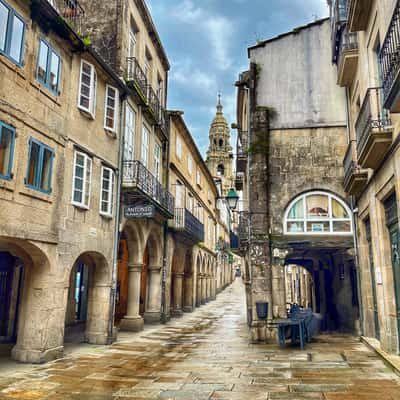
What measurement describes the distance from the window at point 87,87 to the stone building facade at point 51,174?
0.03 m

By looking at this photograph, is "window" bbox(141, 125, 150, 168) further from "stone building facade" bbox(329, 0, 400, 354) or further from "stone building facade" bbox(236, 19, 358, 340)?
"stone building facade" bbox(329, 0, 400, 354)

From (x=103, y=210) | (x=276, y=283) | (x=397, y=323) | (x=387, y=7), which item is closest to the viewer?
(x=387, y=7)

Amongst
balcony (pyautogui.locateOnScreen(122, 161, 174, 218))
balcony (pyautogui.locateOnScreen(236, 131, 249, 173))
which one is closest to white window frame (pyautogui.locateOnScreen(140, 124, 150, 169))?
balcony (pyautogui.locateOnScreen(122, 161, 174, 218))

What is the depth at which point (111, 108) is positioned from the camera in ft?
46.0

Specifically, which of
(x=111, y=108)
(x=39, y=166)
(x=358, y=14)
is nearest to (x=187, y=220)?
(x=111, y=108)

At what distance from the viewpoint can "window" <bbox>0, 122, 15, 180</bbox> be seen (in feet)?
29.3

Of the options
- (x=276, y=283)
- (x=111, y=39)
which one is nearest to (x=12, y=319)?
(x=276, y=283)

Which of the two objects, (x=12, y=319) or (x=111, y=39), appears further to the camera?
(x=111, y=39)

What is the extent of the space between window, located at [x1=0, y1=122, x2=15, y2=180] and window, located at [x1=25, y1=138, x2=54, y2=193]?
0.62 meters

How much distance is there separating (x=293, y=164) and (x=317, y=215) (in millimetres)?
1973

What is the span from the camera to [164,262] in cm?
2011

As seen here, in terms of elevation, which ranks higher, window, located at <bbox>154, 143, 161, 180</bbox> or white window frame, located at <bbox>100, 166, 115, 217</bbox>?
window, located at <bbox>154, 143, 161, 180</bbox>

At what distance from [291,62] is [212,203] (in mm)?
24355

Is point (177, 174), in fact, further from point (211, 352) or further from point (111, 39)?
point (211, 352)
